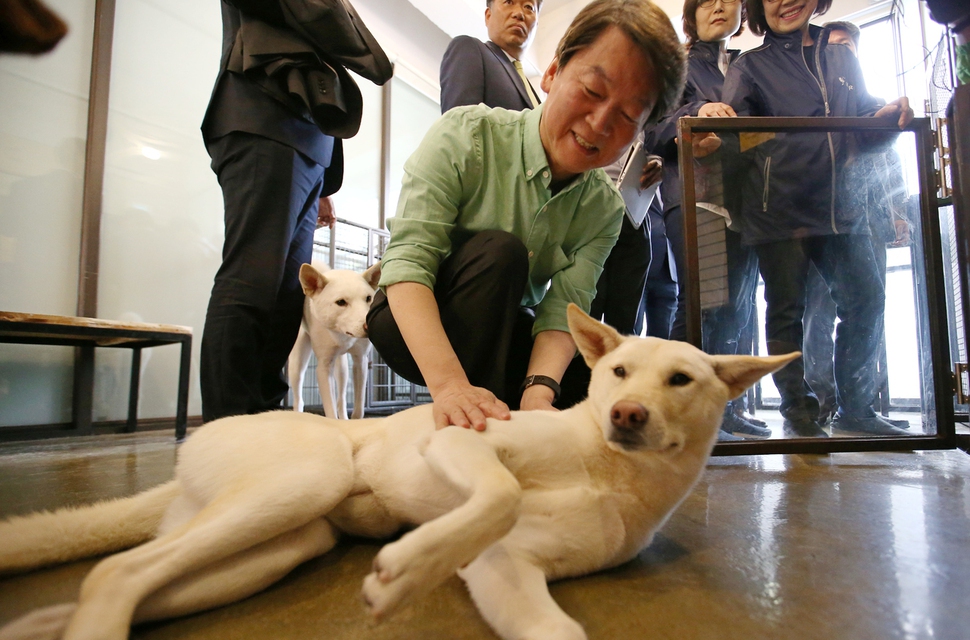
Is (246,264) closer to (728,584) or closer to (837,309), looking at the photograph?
(728,584)

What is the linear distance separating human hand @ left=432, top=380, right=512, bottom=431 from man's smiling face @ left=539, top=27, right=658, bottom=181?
79 centimetres

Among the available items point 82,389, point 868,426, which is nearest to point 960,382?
point 868,426

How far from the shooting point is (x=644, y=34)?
1.32 m

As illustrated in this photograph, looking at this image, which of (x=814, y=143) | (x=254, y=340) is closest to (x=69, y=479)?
(x=254, y=340)

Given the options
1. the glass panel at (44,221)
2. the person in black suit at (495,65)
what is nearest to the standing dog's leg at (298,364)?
the glass panel at (44,221)

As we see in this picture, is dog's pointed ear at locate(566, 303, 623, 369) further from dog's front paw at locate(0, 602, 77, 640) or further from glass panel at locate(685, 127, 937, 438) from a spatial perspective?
glass panel at locate(685, 127, 937, 438)

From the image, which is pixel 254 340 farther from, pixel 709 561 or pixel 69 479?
pixel 709 561

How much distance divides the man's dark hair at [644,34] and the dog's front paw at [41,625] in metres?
1.62

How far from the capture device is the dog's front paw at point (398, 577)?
2.17 ft

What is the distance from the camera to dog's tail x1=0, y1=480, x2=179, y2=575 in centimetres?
97

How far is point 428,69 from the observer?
23.1 ft

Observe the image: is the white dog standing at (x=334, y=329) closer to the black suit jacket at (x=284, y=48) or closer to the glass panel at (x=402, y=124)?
the black suit jacket at (x=284, y=48)

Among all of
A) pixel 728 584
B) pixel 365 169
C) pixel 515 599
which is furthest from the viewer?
pixel 365 169

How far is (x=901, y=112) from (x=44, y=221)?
547 cm
